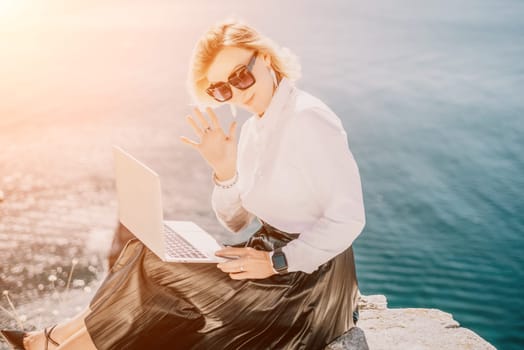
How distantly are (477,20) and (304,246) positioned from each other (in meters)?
13.2

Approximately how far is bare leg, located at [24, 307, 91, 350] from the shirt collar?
0.85 m

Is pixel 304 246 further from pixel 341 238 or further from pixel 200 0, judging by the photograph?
pixel 200 0

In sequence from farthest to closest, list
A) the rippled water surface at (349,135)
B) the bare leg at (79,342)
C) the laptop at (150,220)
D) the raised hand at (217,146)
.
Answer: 1. the rippled water surface at (349,135)
2. the raised hand at (217,146)
3. the bare leg at (79,342)
4. the laptop at (150,220)

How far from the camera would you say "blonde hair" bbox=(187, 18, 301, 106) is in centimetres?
216

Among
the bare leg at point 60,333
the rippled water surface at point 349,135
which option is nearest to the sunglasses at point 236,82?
the bare leg at point 60,333

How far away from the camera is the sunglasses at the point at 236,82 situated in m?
2.16

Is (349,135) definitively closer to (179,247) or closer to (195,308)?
(179,247)

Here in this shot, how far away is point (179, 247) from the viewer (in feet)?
7.32

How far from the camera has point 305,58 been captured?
11.0 meters

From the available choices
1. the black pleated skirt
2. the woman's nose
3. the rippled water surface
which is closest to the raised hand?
the woman's nose

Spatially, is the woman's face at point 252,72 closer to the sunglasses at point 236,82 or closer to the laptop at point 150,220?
the sunglasses at point 236,82

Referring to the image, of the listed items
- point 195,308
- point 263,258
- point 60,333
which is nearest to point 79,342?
point 60,333

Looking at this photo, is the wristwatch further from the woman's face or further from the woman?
the woman's face

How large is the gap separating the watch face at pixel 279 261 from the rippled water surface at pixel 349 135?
8.05ft
